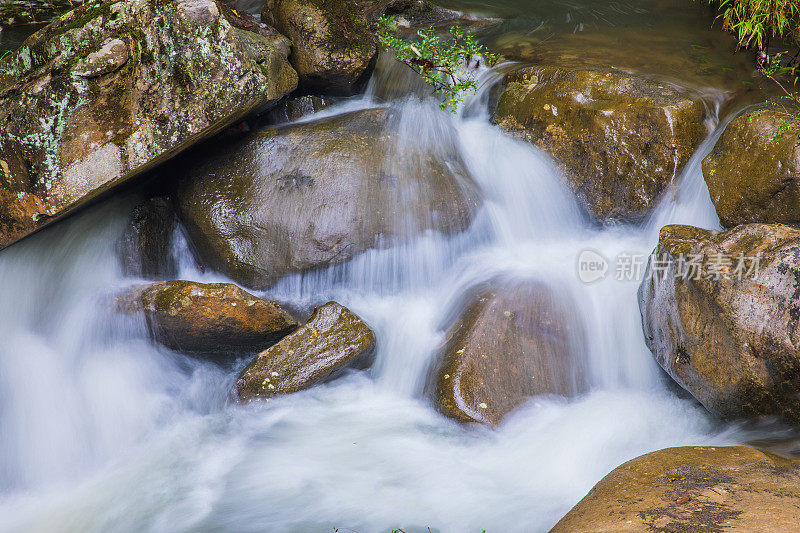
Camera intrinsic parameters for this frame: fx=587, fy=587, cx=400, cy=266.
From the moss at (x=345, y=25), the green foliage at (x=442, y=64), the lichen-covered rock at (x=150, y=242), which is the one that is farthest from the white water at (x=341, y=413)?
the moss at (x=345, y=25)

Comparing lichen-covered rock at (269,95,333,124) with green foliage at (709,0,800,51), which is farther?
lichen-covered rock at (269,95,333,124)

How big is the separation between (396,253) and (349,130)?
1.38 metres

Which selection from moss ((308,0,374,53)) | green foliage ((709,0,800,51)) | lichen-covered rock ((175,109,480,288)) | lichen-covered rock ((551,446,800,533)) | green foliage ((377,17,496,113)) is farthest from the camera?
green foliage ((377,17,496,113))

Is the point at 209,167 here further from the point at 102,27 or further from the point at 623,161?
the point at 623,161

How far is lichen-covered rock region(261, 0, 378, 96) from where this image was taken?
6.38 metres

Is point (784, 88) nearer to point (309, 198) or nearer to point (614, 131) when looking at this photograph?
point (614, 131)

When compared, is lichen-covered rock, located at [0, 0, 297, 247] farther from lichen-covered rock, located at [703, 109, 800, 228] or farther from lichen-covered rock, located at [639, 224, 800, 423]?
lichen-covered rock, located at [703, 109, 800, 228]

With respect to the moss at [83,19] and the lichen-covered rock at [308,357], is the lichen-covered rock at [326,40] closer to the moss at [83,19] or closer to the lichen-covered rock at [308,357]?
the moss at [83,19]

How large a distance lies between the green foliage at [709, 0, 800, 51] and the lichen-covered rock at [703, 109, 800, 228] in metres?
1.91

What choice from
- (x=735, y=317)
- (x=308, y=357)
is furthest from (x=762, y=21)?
(x=308, y=357)

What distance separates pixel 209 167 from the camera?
5.84 metres

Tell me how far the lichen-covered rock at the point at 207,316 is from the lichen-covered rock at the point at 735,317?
3152 millimetres

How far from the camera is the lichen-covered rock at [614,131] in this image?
5539 millimetres

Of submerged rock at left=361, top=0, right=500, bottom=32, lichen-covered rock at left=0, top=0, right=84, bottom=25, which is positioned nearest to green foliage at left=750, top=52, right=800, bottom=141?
submerged rock at left=361, top=0, right=500, bottom=32
